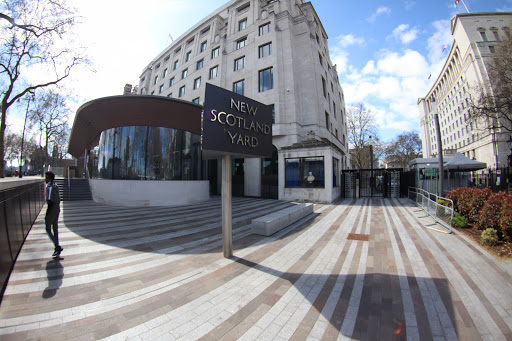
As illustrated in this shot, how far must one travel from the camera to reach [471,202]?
7.04 meters

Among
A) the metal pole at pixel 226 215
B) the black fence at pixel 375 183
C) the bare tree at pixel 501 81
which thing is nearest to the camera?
the metal pole at pixel 226 215

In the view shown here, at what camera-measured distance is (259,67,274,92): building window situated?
68.0 ft

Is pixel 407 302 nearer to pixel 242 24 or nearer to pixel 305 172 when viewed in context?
pixel 305 172

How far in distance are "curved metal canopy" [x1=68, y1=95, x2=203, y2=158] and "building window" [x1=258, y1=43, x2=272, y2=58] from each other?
12611 mm

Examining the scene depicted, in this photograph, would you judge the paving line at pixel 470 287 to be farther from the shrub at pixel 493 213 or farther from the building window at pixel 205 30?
the building window at pixel 205 30

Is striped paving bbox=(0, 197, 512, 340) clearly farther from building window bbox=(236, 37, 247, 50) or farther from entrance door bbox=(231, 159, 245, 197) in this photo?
building window bbox=(236, 37, 247, 50)

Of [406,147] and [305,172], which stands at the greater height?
[406,147]

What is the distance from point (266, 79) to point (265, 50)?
11.7 ft

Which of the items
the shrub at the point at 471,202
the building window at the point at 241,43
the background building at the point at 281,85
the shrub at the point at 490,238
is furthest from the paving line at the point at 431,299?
the building window at the point at 241,43

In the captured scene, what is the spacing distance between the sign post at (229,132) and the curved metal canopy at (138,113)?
9267mm

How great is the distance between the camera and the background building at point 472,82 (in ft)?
105

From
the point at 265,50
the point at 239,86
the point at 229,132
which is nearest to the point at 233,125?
the point at 229,132

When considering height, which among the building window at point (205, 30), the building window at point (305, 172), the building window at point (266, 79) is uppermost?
the building window at point (205, 30)

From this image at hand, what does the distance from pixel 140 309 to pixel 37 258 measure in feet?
13.1
